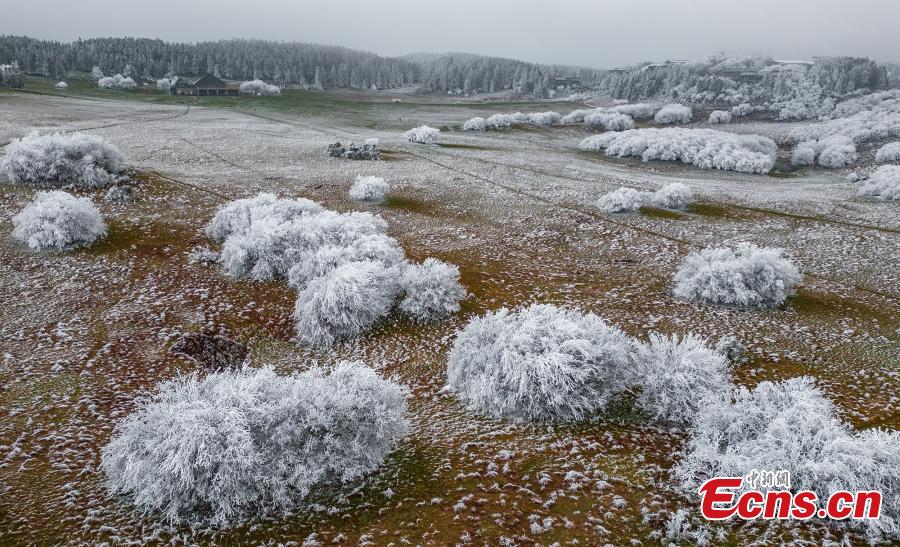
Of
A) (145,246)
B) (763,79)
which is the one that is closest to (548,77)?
(763,79)

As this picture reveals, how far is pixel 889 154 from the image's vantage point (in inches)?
1865

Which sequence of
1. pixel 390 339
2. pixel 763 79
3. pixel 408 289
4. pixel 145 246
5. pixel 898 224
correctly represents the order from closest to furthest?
pixel 390 339 → pixel 408 289 → pixel 145 246 → pixel 898 224 → pixel 763 79

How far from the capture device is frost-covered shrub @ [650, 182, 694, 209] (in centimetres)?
3156

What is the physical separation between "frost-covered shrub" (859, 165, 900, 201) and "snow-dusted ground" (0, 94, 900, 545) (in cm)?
221

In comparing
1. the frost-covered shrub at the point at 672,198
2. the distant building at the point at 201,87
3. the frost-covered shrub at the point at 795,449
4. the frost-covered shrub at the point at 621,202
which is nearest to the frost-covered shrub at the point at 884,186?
the frost-covered shrub at the point at 672,198

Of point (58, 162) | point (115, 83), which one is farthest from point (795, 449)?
point (115, 83)

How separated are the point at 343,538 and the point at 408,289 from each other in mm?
10651

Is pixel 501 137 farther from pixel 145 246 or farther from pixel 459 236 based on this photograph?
pixel 145 246

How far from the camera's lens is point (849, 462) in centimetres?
888

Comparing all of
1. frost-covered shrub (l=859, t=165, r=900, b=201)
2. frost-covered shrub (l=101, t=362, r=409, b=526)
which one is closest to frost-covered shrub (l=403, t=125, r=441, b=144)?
frost-covered shrub (l=859, t=165, r=900, b=201)

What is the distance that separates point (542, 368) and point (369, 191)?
2190 centimetres

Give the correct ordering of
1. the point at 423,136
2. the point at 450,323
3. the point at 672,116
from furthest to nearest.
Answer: the point at 672,116 → the point at 423,136 → the point at 450,323

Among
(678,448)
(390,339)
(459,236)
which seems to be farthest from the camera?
(459,236)

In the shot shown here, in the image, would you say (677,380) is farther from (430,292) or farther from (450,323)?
(430,292)
